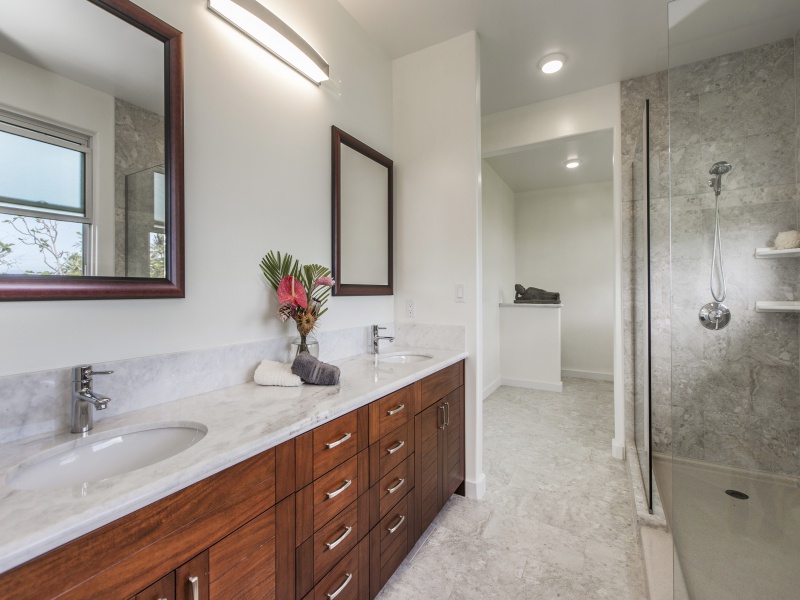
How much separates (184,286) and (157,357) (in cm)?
24

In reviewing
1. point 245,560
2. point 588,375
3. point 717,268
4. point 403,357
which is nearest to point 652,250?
point 717,268

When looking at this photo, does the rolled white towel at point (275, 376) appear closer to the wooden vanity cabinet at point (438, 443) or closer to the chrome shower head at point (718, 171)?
the wooden vanity cabinet at point (438, 443)

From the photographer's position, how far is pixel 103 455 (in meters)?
0.90

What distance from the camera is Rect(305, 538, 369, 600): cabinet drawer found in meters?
1.08

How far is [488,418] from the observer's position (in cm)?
343

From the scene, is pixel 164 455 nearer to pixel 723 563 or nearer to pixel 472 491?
pixel 472 491

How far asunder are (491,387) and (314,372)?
10.6 feet

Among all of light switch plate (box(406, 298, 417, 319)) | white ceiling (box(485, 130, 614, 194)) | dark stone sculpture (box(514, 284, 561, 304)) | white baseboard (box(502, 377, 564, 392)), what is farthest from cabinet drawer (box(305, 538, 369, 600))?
dark stone sculpture (box(514, 284, 561, 304))

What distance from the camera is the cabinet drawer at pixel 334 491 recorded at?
1.05 meters

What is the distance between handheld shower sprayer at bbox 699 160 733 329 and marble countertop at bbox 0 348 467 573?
1.40m

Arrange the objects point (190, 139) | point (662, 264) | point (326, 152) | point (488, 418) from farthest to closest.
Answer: point (488, 418), point (662, 264), point (326, 152), point (190, 139)

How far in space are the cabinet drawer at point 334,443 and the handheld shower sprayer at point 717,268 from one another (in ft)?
5.46

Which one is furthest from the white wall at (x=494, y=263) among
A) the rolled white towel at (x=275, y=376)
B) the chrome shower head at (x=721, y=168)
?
the rolled white towel at (x=275, y=376)

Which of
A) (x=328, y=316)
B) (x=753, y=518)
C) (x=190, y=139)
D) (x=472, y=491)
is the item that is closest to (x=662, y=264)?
(x=753, y=518)
